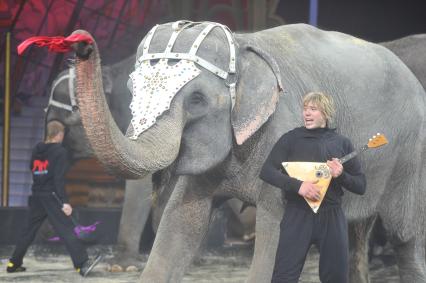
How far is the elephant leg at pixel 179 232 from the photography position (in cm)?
607

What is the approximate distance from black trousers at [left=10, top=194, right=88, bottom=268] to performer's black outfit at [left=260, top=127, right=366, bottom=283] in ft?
11.6

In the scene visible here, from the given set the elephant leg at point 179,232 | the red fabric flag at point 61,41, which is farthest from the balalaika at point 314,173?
the red fabric flag at point 61,41

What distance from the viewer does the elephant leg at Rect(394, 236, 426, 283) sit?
22.9ft

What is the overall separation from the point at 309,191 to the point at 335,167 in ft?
0.55

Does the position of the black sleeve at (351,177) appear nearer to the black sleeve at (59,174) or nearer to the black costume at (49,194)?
the black costume at (49,194)

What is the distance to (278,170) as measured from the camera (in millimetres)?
5715

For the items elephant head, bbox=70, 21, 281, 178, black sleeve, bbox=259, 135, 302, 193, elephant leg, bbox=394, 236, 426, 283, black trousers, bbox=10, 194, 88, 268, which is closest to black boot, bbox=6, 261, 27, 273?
black trousers, bbox=10, 194, 88, 268

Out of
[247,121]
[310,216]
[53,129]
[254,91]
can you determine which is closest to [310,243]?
[310,216]

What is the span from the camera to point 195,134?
5887 millimetres

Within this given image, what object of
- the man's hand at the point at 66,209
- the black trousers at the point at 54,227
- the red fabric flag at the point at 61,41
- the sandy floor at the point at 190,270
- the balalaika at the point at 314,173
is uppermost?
the red fabric flag at the point at 61,41

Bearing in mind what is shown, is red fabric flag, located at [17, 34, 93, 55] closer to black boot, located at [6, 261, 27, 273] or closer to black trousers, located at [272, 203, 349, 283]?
black trousers, located at [272, 203, 349, 283]

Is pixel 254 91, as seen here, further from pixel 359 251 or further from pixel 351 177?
pixel 359 251

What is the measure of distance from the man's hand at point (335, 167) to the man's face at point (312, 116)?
22cm

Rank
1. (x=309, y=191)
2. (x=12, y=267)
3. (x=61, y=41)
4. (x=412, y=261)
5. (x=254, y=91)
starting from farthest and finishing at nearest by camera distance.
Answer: (x=12, y=267), (x=412, y=261), (x=254, y=91), (x=309, y=191), (x=61, y=41)
